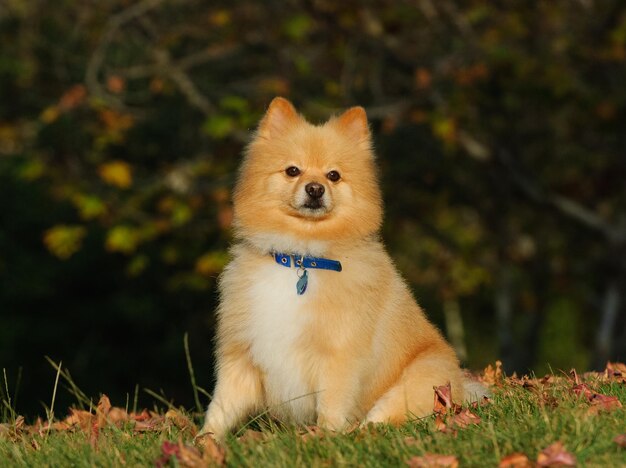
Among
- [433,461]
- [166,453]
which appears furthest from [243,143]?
[433,461]

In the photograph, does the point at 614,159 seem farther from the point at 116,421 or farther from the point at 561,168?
the point at 116,421

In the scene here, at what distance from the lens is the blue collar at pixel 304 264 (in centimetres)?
580

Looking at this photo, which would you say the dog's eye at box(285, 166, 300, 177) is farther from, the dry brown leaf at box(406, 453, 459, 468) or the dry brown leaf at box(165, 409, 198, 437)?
the dry brown leaf at box(406, 453, 459, 468)

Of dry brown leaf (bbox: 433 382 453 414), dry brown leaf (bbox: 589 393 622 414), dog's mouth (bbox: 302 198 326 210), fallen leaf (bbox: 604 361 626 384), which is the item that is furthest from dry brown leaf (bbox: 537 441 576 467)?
dog's mouth (bbox: 302 198 326 210)

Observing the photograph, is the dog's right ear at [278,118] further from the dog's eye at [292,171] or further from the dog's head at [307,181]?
the dog's eye at [292,171]

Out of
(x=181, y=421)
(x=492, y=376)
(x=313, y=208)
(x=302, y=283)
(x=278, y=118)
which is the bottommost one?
(x=181, y=421)

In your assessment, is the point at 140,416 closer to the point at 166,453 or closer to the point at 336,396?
the point at 336,396

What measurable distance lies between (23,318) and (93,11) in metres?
6.72

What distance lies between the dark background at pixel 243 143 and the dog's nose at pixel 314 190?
5047 millimetres

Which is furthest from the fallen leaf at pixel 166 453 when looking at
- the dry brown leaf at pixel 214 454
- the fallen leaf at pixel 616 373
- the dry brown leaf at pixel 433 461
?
the fallen leaf at pixel 616 373

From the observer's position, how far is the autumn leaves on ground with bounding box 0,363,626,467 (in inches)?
177

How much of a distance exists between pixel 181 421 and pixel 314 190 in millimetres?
1579

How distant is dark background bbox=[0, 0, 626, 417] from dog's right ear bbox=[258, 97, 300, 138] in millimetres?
4911

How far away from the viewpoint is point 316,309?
5.70m
